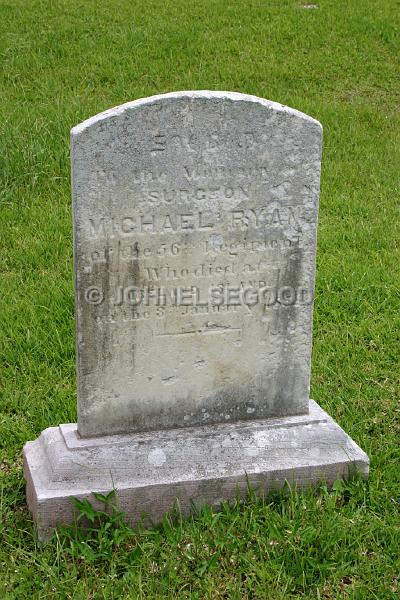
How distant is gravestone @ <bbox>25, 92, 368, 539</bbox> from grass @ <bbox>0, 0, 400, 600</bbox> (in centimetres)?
18

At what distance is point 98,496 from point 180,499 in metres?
0.31

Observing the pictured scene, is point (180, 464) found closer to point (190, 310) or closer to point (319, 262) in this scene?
point (190, 310)

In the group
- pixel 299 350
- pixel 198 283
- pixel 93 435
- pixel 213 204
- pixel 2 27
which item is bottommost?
pixel 93 435

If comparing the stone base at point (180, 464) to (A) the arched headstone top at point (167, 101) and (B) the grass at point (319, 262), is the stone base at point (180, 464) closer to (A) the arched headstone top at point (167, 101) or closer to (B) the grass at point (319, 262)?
(B) the grass at point (319, 262)

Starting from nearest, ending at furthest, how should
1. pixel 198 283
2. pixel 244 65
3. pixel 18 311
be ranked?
1. pixel 198 283
2. pixel 18 311
3. pixel 244 65

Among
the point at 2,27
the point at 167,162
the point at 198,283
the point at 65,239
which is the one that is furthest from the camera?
the point at 2,27

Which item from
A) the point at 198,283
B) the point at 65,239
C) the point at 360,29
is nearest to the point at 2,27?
the point at 360,29

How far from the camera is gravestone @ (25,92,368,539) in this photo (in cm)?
324

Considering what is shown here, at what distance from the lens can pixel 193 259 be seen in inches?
135

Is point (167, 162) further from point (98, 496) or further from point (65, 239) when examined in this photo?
point (65, 239)

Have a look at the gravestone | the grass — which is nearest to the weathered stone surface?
the gravestone

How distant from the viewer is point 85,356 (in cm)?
341

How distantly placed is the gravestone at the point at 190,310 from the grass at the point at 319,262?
18cm

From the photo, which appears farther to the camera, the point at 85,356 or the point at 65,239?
the point at 65,239
